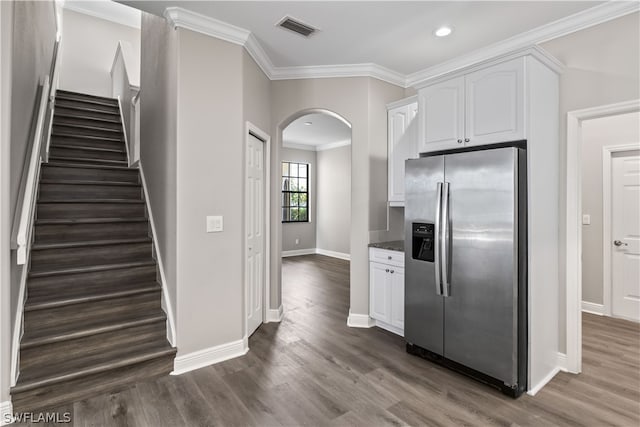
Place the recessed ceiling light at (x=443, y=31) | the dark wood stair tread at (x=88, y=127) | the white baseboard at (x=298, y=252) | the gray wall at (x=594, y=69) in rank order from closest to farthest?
1. the gray wall at (x=594, y=69)
2. the recessed ceiling light at (x=443, y=31)
3. the dark wood stair tread at (x=88, y=127)
4. the white baseboard at (x=298, y=252)

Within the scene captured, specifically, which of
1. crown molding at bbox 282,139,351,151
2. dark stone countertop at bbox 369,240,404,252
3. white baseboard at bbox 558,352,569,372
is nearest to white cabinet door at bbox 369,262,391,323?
dark stone countertop at bbox 369,240,404,252

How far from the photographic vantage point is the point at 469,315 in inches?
99.0

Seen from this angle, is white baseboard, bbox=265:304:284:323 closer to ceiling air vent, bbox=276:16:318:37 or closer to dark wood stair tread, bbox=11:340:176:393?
dark wood stair tread, bbox=11:340:176:393

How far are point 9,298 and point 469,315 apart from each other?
3.15m

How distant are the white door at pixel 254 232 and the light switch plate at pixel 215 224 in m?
0.31

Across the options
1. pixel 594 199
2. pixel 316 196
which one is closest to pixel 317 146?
pixel 316 196

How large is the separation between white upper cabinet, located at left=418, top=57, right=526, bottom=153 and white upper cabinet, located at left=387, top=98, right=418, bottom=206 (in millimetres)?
Result: 528

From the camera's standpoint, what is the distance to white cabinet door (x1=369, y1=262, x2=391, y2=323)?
3445mm

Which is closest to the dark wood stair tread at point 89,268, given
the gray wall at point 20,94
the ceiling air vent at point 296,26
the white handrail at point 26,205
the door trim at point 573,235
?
the gray wall at point 20,94

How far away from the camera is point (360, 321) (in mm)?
3682

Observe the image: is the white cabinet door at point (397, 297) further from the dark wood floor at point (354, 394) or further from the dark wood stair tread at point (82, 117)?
the dark wood stair tread at point (82, 117)

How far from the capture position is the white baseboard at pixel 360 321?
3666mm

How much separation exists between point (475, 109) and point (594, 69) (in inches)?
39.5

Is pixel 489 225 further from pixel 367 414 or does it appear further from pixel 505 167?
pixel 367 414
